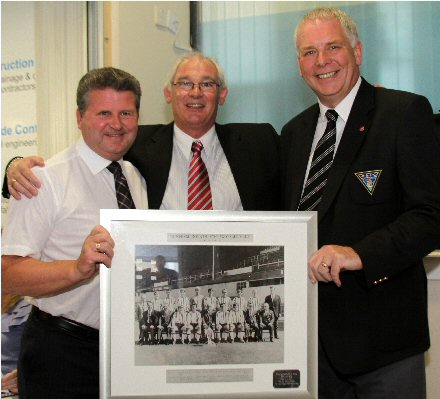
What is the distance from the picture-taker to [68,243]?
2463 millimetres

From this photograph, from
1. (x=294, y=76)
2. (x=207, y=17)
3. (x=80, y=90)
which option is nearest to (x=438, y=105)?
(x=294, y=76)

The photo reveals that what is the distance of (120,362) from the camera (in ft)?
7.08

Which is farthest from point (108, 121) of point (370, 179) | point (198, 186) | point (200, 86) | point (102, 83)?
point (370, 179)

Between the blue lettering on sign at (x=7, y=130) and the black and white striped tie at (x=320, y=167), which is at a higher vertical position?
the blue lettering on sign at (x=7, y=130)

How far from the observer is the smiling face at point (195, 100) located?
3.07m

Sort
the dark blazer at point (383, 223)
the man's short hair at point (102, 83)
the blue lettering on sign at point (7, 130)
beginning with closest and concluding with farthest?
the dark blazer at point (383, 223) → the man's short hair at point (102, 83) → the blue lettering on sign at point (7, 130)

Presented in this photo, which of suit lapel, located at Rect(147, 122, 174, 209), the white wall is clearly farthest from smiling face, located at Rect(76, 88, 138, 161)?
the white wall

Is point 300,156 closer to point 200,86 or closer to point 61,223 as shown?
point 200,86

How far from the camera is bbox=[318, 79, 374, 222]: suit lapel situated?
2369 millimetres

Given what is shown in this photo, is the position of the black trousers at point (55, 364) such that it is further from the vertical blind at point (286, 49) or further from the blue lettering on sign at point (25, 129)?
the vertical blind at point (286, 49)

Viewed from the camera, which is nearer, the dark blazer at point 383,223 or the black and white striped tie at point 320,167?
the dark blazer at point 383,223

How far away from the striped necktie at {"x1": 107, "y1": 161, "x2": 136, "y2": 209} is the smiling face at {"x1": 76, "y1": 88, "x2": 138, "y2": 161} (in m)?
0.05

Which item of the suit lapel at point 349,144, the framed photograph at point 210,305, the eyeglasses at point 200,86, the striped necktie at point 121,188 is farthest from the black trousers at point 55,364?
the eyeglasses at point 200,86

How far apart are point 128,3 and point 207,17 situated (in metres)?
0.94
